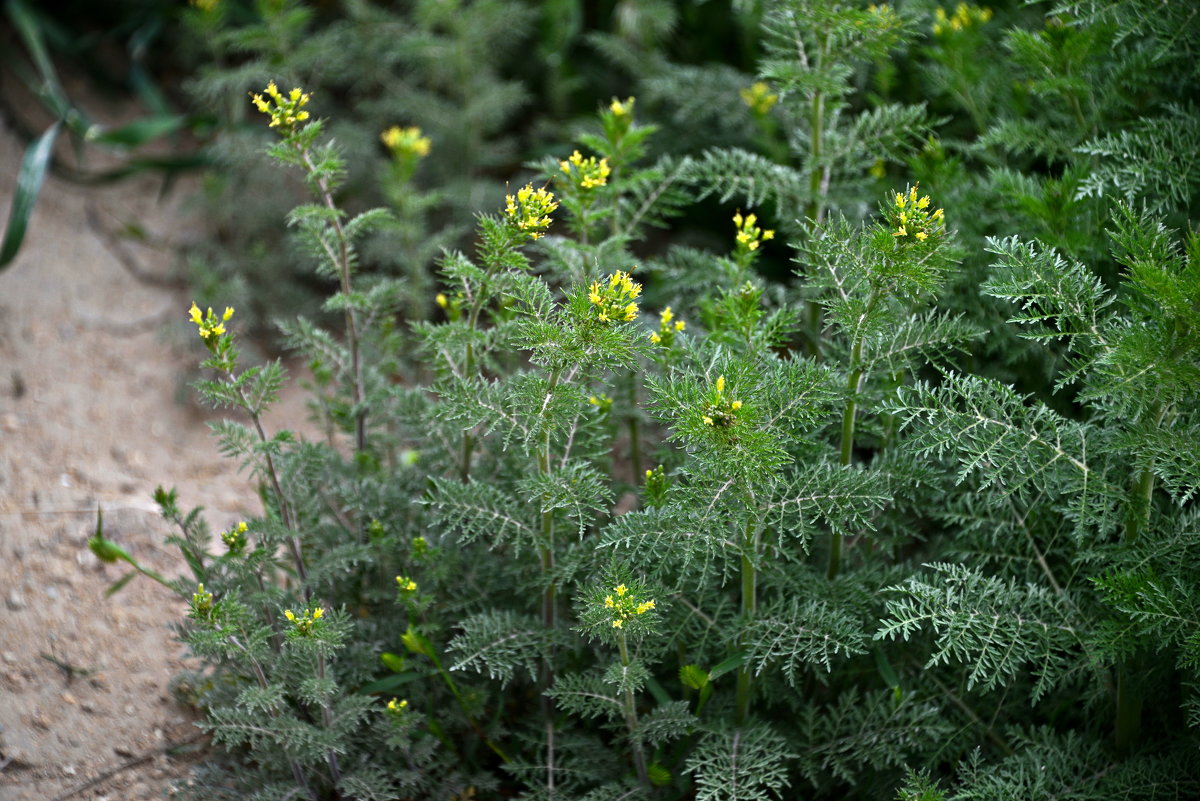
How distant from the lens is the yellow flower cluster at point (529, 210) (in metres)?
1.52

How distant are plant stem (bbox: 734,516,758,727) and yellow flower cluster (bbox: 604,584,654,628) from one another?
193 mm

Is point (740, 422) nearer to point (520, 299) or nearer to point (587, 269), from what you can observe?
point (520, 299)

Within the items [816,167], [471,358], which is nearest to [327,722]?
[471,358]

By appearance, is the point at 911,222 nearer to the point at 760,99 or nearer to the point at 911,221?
the point at 911,221

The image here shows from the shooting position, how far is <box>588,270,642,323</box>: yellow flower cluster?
145 cm

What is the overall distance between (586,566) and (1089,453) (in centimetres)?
79

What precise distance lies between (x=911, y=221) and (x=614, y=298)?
1.43 ft

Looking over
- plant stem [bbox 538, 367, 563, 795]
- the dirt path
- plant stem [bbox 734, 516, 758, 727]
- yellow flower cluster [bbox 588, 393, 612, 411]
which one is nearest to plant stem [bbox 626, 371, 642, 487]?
yellow flower cluster [bbox 588, 393, 612, 411]

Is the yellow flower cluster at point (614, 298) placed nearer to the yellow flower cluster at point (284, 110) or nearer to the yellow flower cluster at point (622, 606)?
the yellow flower cluster at point (622, 606)

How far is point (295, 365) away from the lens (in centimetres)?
289

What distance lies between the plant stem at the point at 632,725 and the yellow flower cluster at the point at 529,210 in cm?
61

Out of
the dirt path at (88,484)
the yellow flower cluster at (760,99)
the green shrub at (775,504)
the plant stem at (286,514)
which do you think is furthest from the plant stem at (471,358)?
the yellow flower cluster at (760,99)

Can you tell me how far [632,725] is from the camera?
65.9 inches

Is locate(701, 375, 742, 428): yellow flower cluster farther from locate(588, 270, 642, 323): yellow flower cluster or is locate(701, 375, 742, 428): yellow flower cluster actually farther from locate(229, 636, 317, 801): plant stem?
locate(229, 636, 317, 801): plant stem
